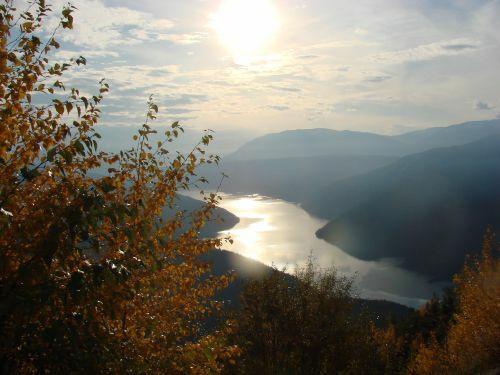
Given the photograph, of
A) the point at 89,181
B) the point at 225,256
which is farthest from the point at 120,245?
the point at 225,256

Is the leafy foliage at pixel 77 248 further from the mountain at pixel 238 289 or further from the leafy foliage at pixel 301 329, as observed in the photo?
the mountain at pixel 238 289

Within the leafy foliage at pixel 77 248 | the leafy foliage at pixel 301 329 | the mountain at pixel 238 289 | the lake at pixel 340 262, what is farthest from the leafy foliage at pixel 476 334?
the lake at pixel 340 262

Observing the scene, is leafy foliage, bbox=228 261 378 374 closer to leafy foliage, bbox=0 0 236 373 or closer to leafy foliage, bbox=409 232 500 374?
leafy foliage, bbox=409 232 500 374

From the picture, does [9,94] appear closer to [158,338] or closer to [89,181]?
[89,181]

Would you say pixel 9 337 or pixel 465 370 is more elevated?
pixel 9 337

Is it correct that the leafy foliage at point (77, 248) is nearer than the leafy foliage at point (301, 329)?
Yes

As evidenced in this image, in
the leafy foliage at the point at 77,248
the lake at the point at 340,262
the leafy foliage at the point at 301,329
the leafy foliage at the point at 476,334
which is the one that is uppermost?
the leafy foliage at the point at 77,248

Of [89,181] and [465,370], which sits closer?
[89,181]

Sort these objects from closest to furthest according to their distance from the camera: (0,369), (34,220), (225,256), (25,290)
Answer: (25,290), (0,369), (34,220), (225,256)

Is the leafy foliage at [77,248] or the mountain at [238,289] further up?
the leafy foliage at [77,248]
